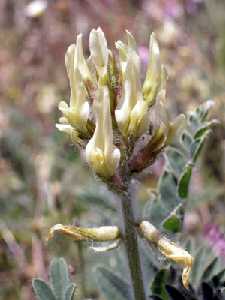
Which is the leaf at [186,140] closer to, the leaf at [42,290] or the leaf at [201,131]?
the leaf at [201,131]

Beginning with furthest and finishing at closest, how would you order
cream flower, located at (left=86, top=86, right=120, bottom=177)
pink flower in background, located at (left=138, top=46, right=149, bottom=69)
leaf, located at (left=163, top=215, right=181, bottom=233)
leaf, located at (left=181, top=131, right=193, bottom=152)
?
pink flower in background, located at (left=138, top=46, right=149, bottom=69) < leaf, located at (left=181, top=131, right=193, bottom=152) < leaf, located at (left=163, top=215, right=181, bottom=233) < cream flower, located at (left=86, top=86, right=120, bottom=177)

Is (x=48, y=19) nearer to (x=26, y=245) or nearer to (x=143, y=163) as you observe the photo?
(x=26, y=245)

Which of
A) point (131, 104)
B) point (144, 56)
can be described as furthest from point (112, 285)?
point (144, 56)

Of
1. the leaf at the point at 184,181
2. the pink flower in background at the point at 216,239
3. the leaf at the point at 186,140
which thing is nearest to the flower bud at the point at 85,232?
the leaf at the point at 184,181

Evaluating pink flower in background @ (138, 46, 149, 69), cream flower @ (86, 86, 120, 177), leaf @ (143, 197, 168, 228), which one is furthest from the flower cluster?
pink flower in background @ (138, 46, 149, 69)

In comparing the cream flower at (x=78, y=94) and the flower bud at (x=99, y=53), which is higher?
the flower bud at (x=99, y=53)

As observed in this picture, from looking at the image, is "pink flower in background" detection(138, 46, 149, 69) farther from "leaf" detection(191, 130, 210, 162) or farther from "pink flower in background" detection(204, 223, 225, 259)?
"leaf" detection(191, 130, 210, 162)
